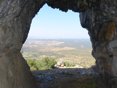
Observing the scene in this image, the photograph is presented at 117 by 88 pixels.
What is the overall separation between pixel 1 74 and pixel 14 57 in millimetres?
1460

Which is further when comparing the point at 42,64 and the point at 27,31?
the point at 42,64

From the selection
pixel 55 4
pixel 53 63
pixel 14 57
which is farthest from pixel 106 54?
pixel 53 63

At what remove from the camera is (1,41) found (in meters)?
11.1

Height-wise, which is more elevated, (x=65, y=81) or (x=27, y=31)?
(x=27, y=31)

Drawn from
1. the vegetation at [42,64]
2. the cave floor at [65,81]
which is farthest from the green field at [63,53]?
the cave floor at [65,81]

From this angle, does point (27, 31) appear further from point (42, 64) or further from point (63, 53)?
point (63, 53)

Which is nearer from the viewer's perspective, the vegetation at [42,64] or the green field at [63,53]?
the vegetation at [42,64]

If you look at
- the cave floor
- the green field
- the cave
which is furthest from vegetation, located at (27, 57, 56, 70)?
the cave

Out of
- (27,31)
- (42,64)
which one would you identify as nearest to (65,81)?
(27,31)

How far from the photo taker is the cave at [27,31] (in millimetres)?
11297

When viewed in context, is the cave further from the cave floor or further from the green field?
the green field

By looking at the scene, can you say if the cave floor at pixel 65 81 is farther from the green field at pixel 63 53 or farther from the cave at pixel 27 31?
the green field at pixel 63 53

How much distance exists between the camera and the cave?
11.3 meters

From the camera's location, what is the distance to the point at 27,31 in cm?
1424
